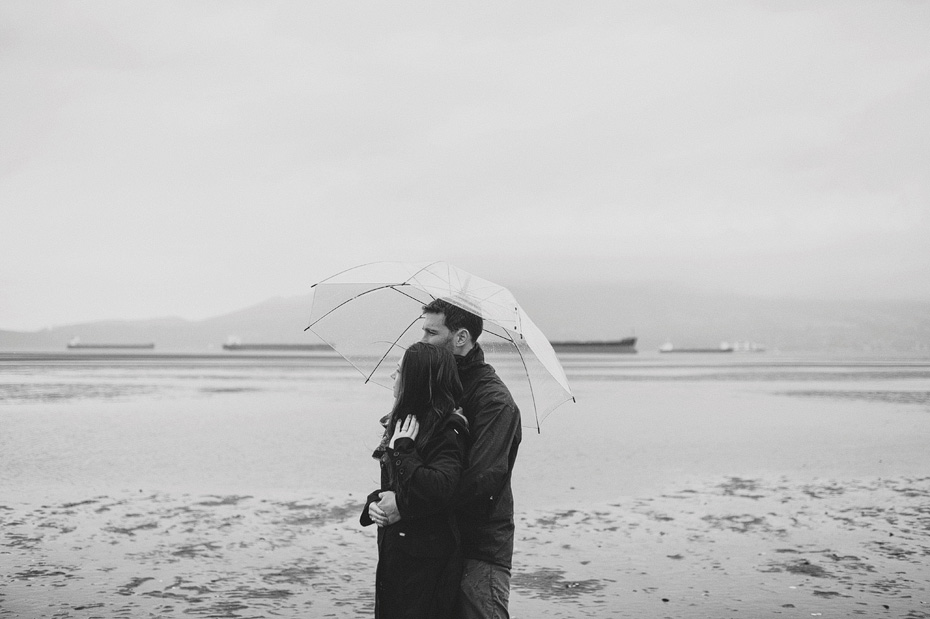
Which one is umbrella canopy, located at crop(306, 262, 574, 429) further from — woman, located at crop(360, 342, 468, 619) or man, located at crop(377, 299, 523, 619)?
woman, located at crop(360, 342, 468, 619)

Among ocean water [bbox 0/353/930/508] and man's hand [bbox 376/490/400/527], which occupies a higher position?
man's hand [bbox 376/490/400/527]

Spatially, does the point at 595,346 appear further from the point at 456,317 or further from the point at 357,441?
the point at 456,317

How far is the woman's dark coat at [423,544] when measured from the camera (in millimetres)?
3795

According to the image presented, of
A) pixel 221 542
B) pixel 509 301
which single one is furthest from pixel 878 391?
pixel 509 301

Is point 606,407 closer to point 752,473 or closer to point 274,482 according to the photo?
point 752,473

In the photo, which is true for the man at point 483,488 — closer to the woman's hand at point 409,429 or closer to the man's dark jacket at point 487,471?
the man's dark jacket at point 487,471

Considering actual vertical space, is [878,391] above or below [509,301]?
below

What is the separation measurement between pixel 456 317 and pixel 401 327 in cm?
120

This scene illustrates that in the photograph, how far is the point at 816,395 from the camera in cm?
3241

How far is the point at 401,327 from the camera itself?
532 centimetres

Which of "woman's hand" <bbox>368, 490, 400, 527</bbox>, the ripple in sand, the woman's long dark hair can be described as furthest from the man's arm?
the ripple in sand

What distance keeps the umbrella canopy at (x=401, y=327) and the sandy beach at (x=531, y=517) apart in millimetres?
2388

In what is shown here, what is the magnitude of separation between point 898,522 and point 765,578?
3272 mm

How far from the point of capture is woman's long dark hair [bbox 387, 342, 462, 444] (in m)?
3.80
